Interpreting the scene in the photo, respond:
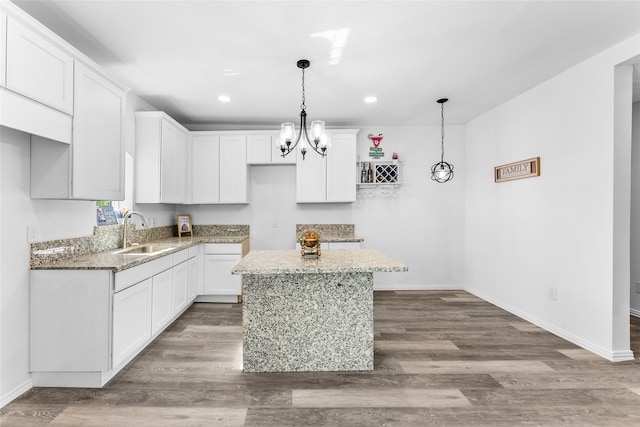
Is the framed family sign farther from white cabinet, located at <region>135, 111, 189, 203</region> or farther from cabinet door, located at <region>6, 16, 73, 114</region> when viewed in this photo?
cabinet door, located at <region>6, 16, 73, 114</region>

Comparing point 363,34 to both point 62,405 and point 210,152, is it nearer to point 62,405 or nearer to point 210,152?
point 210,152

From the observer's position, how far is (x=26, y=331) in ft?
7.26

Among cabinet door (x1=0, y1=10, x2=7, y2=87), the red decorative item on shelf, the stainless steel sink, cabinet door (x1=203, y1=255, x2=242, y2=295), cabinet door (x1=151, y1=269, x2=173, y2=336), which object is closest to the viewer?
cabinet door (x1=0, y1=10, x2=7, y2=87)

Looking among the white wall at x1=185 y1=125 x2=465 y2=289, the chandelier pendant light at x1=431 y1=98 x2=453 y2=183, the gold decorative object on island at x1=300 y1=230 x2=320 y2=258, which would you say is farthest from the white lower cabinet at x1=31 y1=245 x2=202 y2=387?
the chandelier pendant light at x1=431 y1=98 x2=453 y2=183

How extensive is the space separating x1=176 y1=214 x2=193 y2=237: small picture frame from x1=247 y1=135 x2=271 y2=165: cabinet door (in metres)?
1.23

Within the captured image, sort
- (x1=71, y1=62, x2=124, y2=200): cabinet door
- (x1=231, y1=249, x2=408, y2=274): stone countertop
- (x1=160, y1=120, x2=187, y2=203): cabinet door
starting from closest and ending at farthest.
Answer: (x1=231, y1=249, x2=408, y2=274): stone countertop < (x1=71, y1=62, x2=124, y2=200): cabinet door < (x1=160, y1=120, x2=187, y2=203): cabinet door

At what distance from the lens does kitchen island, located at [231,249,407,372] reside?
97.3 inches

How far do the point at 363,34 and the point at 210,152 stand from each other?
116 inches

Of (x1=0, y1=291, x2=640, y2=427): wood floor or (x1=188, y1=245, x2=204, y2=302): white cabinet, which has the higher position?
(x1=188, y1=245, x2=204, y2=302): white cabinet

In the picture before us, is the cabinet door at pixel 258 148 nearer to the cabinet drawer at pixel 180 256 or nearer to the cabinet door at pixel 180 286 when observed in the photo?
the cabinet drawer at pixel 180 256

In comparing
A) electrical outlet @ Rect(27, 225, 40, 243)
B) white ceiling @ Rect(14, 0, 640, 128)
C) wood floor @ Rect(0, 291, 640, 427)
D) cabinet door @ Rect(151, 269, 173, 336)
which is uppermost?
white ceiling @ Rect(14, 0, 640, 128)

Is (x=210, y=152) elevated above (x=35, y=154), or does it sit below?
above

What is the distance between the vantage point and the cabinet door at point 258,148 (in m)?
4.66

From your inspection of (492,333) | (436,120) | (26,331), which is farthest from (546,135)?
(26,331)
